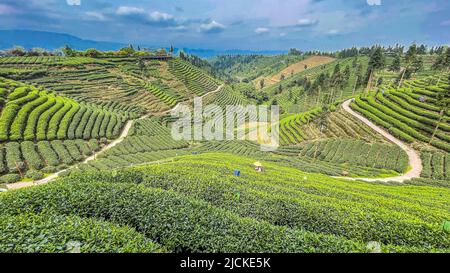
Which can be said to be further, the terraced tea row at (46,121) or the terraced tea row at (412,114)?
the terraced tea row at (412,114)

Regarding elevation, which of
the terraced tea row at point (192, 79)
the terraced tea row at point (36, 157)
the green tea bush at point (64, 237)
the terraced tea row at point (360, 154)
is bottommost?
the terraced tea row at point (360, 154)

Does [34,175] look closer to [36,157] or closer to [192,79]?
[36,157]

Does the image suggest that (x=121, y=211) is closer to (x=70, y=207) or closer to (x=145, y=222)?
(x=145, y=222)

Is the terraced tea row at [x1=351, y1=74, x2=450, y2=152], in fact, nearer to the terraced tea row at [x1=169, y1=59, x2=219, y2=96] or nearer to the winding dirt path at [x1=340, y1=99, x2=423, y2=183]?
the winding dirt path at [x1=340, y1=99, x2=423, y2=183]

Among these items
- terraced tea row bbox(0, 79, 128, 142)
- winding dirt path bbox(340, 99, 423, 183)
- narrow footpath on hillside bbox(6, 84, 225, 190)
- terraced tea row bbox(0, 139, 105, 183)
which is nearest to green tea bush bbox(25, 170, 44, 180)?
terraced tea row bbox(0, 139, 105, 183)

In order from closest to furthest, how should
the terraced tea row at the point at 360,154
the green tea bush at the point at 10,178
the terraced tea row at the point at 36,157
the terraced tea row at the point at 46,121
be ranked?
the green tea bush at the point at 10,178 < the terraced tea row at the point at 36,157 < the terraced tea row at the point at 46,121 < the terraced tea row at the point at 360,154

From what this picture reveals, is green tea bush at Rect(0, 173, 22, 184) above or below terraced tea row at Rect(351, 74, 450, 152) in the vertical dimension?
below

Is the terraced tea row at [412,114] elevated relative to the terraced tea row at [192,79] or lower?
lower

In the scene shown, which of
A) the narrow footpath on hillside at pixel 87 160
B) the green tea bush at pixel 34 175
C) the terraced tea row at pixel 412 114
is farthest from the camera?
the terraced tea row at pixel 412 114

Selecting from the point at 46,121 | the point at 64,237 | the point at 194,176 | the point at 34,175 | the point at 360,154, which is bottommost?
the point at 360,154

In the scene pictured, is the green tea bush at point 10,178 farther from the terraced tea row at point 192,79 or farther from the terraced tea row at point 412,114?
the terraced tea row at point 192,79

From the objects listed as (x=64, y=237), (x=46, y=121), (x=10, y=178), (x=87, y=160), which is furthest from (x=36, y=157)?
(x=64, y=237)

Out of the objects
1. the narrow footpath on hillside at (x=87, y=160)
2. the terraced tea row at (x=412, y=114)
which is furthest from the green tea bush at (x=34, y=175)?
the terraced tea row at (x=412, y=114)

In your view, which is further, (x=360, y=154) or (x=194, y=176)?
(x=360, y=154)
